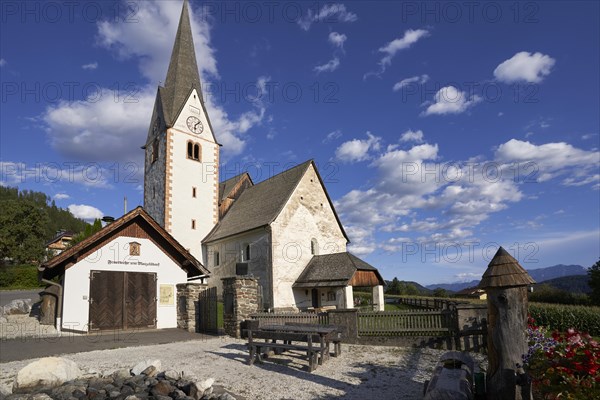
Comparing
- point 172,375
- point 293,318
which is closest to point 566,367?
point 172,375

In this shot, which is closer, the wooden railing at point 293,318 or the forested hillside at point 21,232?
the wooden railing at point 293,318

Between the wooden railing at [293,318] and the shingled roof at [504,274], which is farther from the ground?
the shingled roof at [504,274]

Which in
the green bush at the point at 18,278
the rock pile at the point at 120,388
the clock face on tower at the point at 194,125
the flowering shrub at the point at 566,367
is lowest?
the rock pile at the point at 120,388

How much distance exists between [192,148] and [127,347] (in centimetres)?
2177

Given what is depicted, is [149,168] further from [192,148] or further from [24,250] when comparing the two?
[24,250]

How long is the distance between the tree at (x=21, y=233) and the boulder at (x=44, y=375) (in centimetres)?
5528

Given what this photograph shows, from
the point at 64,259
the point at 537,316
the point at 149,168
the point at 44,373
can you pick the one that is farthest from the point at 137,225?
the point at 537,316

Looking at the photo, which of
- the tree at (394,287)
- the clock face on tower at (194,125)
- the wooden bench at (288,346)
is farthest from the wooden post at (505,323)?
the tree at (394,287)

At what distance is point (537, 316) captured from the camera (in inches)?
815

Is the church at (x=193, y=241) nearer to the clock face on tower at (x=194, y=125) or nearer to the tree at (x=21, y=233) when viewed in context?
the clock face on tower at (x=194, y=125)

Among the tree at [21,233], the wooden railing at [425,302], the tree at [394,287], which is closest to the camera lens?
the wooden railing at [425,302]

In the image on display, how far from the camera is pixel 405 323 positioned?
13.3m

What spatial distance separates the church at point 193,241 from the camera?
16.1 metres

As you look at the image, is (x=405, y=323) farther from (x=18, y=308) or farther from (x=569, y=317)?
(x=18, y=308)
